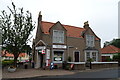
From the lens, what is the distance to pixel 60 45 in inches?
1017

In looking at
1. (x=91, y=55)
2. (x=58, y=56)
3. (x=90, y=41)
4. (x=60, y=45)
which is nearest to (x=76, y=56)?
(x=91, y=55)

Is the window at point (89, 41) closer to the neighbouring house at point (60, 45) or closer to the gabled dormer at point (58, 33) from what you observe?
the neighbouring house at point (60, 45)

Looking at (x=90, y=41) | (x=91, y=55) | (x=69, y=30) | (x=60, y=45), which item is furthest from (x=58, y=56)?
(x=90, y=41)

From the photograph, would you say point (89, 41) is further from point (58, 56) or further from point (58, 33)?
point (58, 56)

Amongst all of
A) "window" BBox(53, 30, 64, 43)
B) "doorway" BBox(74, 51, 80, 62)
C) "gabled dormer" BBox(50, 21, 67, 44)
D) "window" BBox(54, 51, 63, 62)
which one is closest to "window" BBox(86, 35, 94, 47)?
"doorway" BBox(74, 51, 80, 62)

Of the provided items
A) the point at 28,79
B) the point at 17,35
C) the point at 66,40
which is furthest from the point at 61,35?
the point at 28,79

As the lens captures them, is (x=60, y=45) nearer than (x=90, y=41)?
Yes

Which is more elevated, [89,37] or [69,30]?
[69,30]

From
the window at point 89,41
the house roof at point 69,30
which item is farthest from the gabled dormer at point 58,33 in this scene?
the window at point 89,41

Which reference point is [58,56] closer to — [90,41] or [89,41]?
[89,41]

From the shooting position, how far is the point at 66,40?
2691 cm

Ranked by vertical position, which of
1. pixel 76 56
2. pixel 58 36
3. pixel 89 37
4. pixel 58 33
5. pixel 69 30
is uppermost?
pixel 69 30

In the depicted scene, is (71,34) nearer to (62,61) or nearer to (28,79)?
(62,61)

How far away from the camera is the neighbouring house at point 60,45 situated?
25047 millimetres
